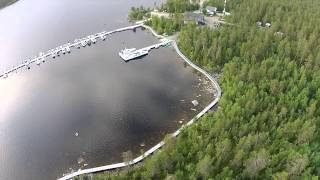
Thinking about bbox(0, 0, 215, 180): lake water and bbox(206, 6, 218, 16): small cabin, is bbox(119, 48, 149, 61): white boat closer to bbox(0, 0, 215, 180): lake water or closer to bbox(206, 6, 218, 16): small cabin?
bbox(0, 0, 215, 180): lake water

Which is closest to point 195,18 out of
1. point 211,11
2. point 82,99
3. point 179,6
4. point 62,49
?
point 211,11

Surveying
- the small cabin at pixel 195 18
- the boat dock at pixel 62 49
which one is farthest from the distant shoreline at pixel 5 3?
the small cabin at pixel 195 18

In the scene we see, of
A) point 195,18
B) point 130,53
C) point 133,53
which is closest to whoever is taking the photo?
point 130,53

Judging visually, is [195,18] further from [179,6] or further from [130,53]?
[130,53]

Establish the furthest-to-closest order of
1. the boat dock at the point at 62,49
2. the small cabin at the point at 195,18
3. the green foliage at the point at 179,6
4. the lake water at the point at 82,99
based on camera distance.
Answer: the green foliage at the point at 179,6 → the small cabin at the point at 195,18 → the boat dock at the point at 62,49 → the lake water at the point at 82,99

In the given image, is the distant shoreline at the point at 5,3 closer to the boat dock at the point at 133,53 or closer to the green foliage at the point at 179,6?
the green foliage at the point at 179,6

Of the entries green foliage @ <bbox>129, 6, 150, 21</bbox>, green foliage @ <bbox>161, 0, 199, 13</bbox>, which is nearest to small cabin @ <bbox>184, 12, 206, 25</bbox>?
green foliage @ <bbox>161, 0, 199, 13</bbox>
